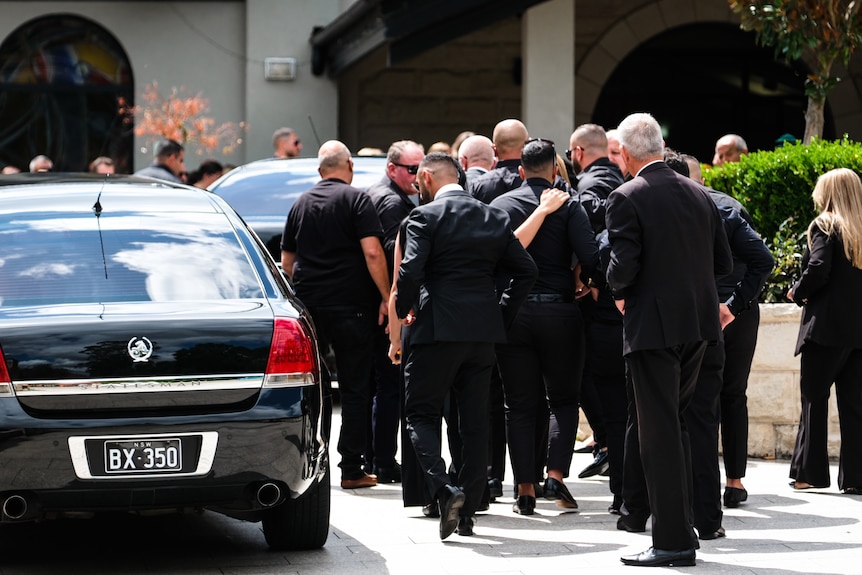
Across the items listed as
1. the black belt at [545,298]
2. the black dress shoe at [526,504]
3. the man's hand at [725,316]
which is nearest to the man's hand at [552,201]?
the black belt at [545,298]

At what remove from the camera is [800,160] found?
9781 mm

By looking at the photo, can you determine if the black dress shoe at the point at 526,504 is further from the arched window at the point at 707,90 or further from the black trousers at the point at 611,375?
the arched window at the point at 707,90

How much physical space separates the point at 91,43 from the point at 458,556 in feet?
44.7

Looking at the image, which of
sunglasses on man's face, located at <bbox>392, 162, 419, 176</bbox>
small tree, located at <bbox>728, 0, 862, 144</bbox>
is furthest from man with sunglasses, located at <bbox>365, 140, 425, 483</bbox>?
small tree, located at <bbox>728, 0, 862, 144</bbox>

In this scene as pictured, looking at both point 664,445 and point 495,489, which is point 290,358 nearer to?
point 664,445

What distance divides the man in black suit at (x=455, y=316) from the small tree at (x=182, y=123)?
33.6ft

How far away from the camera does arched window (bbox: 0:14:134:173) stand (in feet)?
61.2

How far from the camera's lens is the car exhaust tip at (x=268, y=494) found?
5.96 m

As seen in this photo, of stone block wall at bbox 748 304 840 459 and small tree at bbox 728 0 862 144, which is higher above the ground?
small tree at bbox 728 0 862 144

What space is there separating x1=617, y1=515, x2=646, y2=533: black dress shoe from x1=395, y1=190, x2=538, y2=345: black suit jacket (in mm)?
1054

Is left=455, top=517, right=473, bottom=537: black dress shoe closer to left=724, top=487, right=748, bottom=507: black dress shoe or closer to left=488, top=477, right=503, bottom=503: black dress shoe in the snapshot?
left=488, top=477, right=503, bottom=503: black dress shoe

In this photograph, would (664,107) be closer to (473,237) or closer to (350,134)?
(350,134)

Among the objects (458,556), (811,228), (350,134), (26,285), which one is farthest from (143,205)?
(350,134)

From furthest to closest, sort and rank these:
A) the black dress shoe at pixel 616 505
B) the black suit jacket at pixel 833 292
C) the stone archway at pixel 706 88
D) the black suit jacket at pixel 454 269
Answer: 1. the stone archway at pixel 706 88
2. the black suit jacket at pixel 833 292
3. the black dress shoe at pixel 616 505
4. the black suit jacket at pixel 454 269
